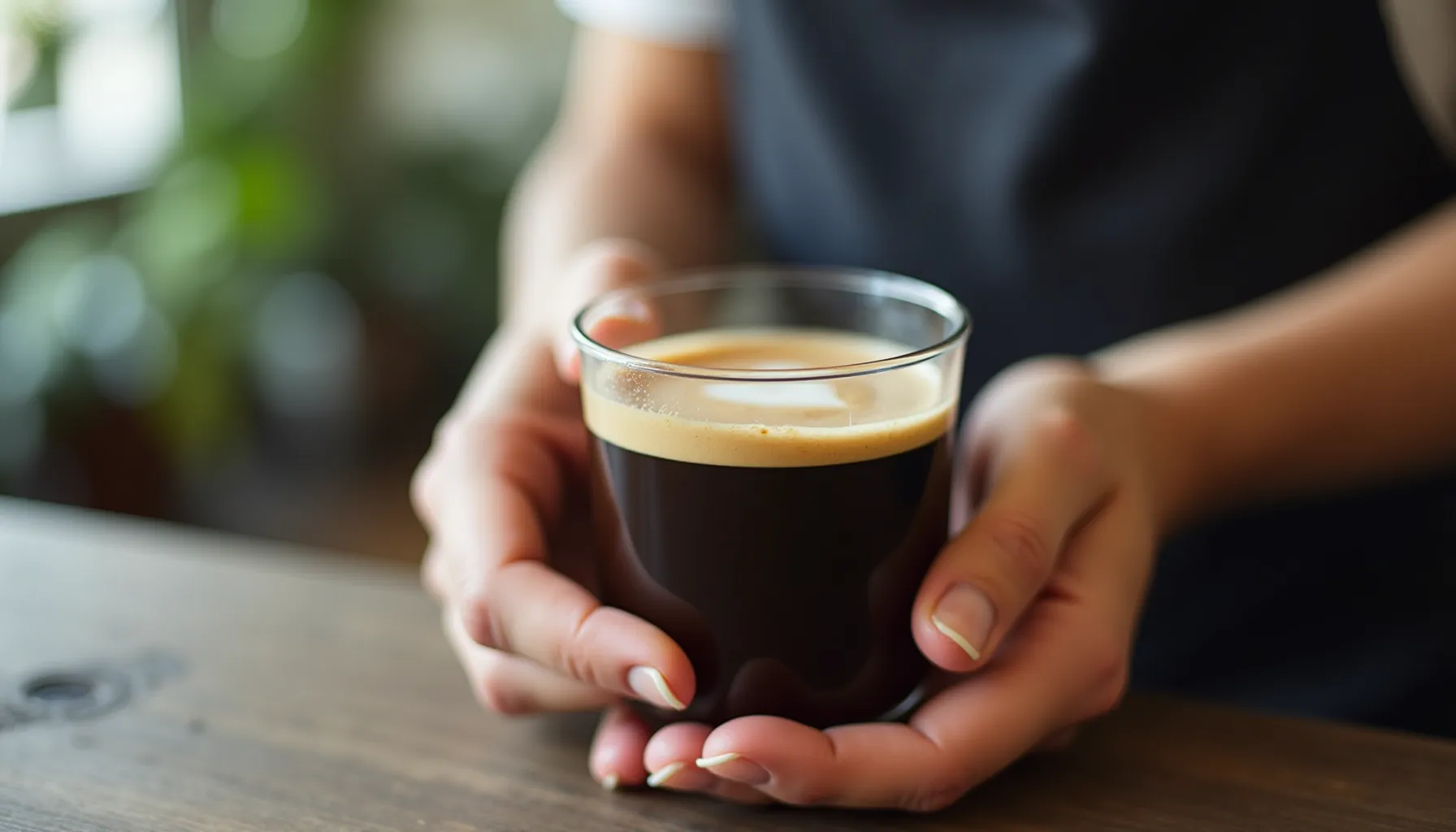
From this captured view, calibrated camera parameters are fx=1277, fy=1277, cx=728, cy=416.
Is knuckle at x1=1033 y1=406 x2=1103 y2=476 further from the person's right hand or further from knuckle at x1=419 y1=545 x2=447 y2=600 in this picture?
knuckle at x1=419 y1=545 x2=447 y2=600

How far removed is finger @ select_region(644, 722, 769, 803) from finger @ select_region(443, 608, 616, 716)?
6 centimetres

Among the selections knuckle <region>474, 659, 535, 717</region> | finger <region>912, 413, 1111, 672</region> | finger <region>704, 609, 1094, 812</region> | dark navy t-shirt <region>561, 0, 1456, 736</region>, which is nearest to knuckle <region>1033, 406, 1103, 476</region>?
finger <region>912, 413, 1111, 672</region>

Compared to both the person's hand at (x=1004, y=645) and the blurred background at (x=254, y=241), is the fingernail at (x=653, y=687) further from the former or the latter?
the blurred background at (x=254, y=241)

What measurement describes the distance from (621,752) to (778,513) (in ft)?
0.56

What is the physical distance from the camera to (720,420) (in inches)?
23.4

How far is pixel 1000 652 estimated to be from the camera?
0.69m

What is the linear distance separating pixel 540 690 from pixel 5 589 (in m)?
0.46

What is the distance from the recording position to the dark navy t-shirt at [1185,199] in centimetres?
105

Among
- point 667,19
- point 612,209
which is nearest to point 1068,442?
point 612,209

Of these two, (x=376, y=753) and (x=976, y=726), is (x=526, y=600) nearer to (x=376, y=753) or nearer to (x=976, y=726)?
(x=376, y=753)

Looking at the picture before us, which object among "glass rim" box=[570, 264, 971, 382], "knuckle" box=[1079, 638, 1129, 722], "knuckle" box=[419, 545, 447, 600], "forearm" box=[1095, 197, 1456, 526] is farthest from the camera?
"forearm" box=[1095, 197, 1456, 526]

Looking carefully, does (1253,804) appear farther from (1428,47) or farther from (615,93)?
(615,93)

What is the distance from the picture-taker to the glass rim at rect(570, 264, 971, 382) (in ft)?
1.88

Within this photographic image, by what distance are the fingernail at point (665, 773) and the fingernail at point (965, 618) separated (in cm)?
15
